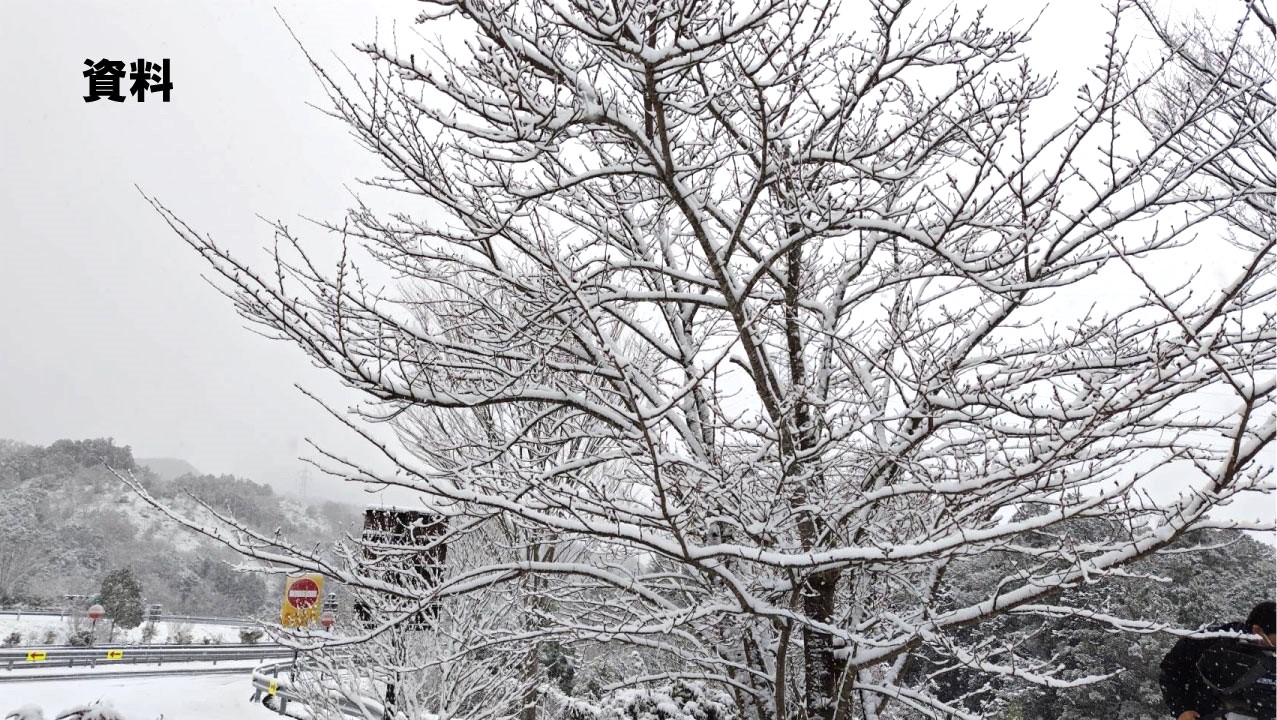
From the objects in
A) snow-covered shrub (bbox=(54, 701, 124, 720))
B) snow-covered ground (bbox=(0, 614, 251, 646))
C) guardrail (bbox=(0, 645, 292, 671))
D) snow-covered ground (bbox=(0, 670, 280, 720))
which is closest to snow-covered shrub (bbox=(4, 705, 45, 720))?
snow-covered shrub (bbox=(54, 701, 124, 720))

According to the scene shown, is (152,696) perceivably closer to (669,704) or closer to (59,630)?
(59,630)

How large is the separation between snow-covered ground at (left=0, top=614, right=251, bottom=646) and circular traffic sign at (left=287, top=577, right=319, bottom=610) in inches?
1004

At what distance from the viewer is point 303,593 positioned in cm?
607

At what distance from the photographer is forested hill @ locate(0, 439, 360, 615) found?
38625 mm

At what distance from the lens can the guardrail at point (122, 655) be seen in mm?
19953

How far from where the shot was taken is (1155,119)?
211 inches

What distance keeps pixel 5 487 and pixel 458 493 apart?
7143 centimetres

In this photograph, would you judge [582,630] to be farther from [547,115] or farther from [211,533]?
[547,115]

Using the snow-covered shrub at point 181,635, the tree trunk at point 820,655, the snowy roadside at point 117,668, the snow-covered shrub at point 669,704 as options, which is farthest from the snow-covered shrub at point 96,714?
the snow-covered shrub at point 181,635

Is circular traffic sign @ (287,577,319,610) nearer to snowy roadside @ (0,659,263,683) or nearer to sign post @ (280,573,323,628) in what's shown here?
sign post @ (280,573,323,628)

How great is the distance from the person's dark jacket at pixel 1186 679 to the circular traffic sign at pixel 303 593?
17.9 feet

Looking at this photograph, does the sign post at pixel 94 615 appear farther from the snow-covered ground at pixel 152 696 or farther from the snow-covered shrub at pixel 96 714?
the snow-covered shrub at pixel 96 714

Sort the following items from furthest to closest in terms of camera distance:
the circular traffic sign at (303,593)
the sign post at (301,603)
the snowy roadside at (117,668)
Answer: the snowy roadside at (117,668)
the circular traffic sign at (303,593)
the sign post at (301,603)

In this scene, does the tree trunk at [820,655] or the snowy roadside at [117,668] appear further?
the snowy roadside at [117,668]
